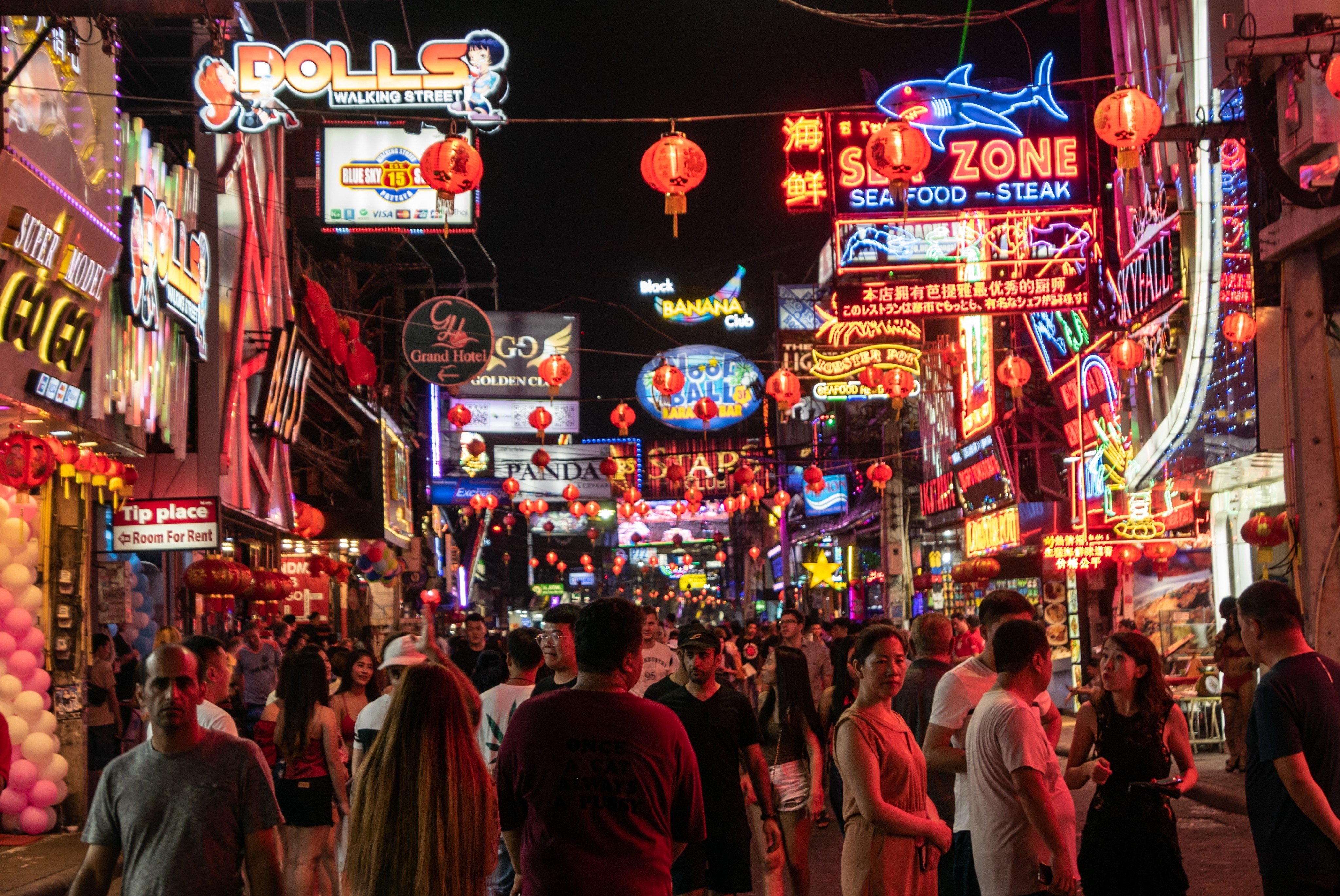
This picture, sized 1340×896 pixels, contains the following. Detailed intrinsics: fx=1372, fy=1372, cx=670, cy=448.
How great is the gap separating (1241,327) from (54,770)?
12.9 meters

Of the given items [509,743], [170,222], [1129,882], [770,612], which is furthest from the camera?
[770,612]

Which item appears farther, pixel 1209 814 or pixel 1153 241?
pixel 1153 241

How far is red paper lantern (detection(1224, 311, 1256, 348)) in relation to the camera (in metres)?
14.3

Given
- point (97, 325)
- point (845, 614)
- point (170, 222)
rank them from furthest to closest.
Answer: point (845, 614)
point (170, 222)
point (97, 325)

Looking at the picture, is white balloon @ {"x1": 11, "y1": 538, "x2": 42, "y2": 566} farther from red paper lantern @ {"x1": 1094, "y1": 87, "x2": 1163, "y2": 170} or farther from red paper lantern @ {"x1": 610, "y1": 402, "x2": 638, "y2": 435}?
red paper lantern @ {"x1": 610, "y1": 402, "x2": 638, "y2": 435}

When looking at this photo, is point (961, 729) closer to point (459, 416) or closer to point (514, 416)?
point (459, 416)

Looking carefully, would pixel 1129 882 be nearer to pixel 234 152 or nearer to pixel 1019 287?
pixel 1019 287

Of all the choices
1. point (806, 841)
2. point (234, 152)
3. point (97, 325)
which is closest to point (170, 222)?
point (97, 325)

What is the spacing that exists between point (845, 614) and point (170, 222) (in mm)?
33602

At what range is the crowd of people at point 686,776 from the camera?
442cm

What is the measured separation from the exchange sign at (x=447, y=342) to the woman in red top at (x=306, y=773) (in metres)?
18.1

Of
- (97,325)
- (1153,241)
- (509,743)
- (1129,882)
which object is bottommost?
(1129,882)

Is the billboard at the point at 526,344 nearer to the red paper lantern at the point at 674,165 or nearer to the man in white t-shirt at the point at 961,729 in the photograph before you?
the red paper lantern at the point at 674,165

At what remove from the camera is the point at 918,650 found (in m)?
8.27
